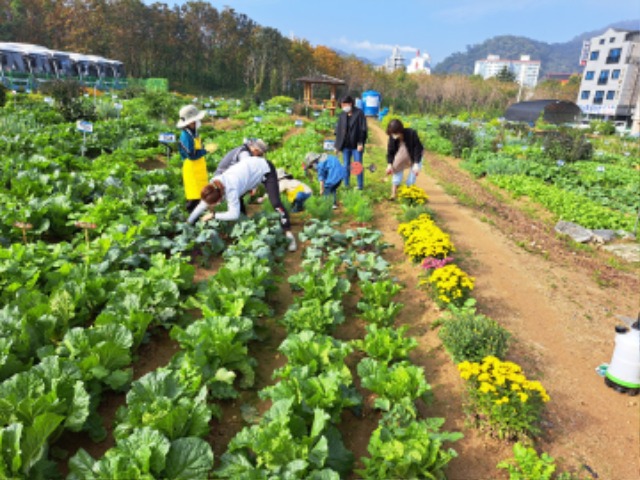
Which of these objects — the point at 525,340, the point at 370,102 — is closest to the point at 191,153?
the point at 525,340

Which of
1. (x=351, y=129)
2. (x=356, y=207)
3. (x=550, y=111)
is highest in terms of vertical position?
(x=550, y=111)

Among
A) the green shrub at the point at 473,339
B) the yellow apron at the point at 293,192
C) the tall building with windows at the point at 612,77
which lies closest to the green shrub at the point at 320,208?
the yellow apron at the point at 293,192

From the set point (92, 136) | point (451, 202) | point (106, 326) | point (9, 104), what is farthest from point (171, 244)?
point (9, 104)

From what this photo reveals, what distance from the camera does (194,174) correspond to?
5.59 meters

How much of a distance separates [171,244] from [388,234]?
340 centimetres

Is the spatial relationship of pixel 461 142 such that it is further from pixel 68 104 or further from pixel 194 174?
pixel 68 104

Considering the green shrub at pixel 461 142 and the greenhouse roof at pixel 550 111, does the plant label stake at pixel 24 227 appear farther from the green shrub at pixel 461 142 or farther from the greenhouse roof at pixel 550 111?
the greenhouse roof at pixel 550 111

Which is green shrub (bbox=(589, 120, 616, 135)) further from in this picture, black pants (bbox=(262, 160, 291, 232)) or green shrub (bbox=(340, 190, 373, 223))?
black pants (bbox=(262, 160, 291, 232))

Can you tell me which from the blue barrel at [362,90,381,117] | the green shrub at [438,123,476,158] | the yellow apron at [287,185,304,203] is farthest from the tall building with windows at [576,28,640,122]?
the yellow apron at [287,185,304,203]

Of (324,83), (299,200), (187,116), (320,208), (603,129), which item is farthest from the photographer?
(603,129)

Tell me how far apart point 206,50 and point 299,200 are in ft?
164

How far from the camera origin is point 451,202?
9.15 m

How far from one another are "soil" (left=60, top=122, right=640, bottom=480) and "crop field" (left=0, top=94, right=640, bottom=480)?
0.02m

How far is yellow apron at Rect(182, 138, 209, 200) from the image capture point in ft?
18.1
